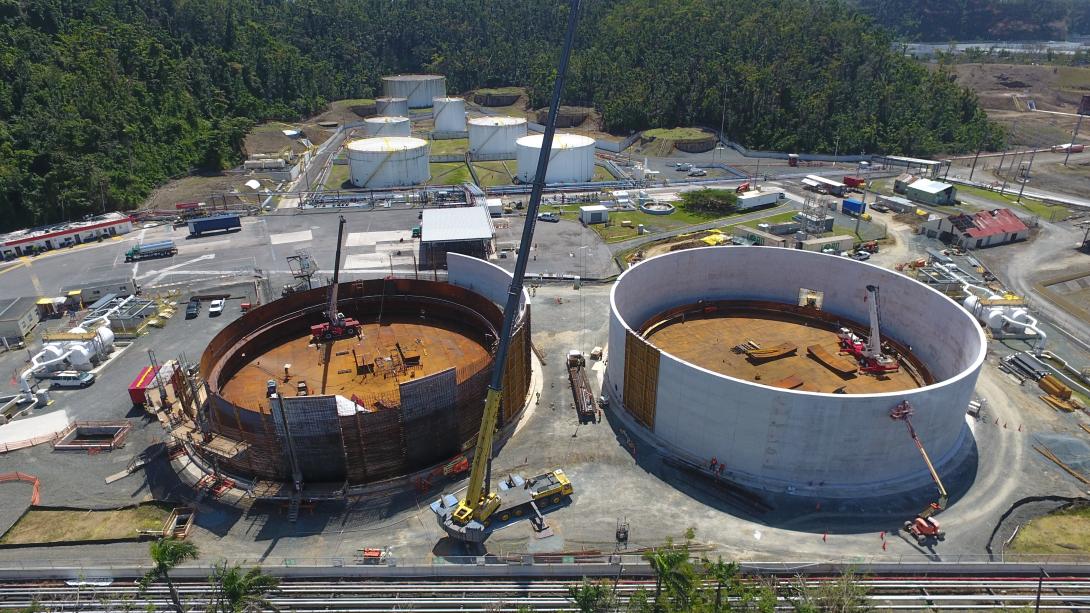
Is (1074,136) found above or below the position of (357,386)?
above

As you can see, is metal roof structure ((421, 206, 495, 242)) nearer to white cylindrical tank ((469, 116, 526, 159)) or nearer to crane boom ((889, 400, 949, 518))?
crane boom ((889, 400, 949, 518))

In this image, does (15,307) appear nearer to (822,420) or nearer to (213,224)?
(213,224)

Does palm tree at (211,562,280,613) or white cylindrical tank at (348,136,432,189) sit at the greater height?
white cylindrical tank at (348,136,432,189)

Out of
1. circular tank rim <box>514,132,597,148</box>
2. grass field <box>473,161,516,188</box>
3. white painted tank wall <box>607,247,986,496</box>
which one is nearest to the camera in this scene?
white painted tank wall <box>607,247,986,496</box>

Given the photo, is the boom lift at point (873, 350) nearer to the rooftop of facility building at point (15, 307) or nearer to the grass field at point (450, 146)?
the rooftop of facility building at point (15, 307)

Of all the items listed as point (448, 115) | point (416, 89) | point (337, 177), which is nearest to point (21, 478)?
point (337, 177)

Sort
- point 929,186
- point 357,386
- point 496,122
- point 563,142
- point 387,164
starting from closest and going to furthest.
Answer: point 357,386 → point 929,186 → point 387,164 → point 563,142 → point 496,122

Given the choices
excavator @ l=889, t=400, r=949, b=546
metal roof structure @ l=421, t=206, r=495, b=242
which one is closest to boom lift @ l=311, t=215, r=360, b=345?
metal roof structure @ l=421, t=206, r=495, b=242
